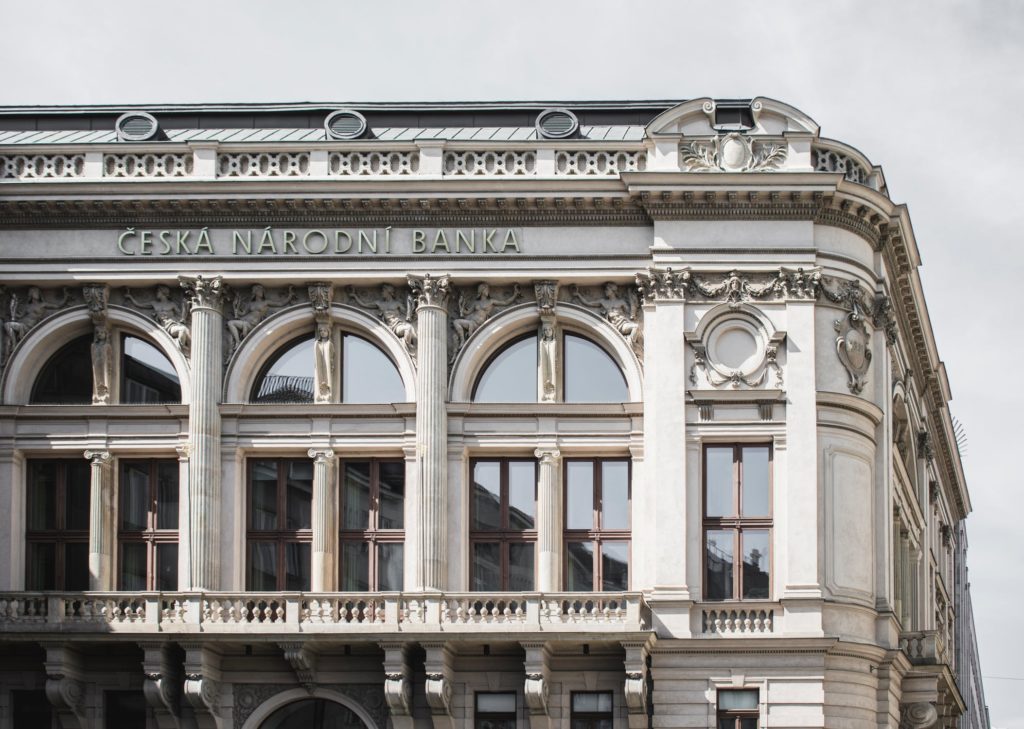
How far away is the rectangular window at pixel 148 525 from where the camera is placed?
2245 inches

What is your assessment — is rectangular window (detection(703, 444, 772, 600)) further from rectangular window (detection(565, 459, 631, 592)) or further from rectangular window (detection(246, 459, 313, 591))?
rectangular window (detection(246, 459, 313, 591))

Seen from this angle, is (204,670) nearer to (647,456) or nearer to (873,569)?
(647,456)

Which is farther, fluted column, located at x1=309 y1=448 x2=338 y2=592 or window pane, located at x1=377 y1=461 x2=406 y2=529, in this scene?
window pane, located at x1=377 y1=461 x2=406 y2=529

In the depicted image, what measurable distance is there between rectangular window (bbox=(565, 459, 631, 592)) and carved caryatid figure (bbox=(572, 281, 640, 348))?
327 cm

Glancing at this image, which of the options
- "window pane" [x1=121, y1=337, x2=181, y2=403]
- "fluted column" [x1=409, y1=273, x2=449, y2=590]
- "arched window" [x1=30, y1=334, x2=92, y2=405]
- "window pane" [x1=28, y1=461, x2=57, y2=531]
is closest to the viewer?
"fluted column" [x1=409, y1=273, x2=449, y2=590]

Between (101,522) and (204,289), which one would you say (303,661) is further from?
(204,289)

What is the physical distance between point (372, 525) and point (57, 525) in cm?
780

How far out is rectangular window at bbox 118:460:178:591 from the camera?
57031mm

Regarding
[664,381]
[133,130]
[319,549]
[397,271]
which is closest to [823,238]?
[664,381]

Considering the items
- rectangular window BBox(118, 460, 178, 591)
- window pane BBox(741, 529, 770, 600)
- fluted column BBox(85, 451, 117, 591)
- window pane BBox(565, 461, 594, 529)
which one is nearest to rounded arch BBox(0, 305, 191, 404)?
rectangular window BBox(118, 460, 178, 591)

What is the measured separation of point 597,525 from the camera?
5666cm

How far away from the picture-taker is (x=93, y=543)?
5669 centimetres

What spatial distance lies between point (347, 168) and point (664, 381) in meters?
9.52

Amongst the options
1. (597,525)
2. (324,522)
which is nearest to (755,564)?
(597,525)
